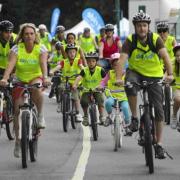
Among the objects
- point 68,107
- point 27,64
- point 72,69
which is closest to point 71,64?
point 72,69

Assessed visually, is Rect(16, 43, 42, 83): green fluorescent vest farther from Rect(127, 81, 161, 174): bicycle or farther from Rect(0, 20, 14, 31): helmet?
Rect(0, 20, 14, 31): helmet

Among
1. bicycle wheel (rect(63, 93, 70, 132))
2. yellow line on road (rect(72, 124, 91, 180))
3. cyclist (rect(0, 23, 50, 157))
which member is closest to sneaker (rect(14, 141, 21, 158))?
cyclist (rect(0, 23, 50, 157))

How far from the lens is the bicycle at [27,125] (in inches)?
457

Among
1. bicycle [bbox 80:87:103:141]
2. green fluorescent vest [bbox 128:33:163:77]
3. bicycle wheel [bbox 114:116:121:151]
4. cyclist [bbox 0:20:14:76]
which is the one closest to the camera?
green fluorescent vest [bbox 128:33:163:77]

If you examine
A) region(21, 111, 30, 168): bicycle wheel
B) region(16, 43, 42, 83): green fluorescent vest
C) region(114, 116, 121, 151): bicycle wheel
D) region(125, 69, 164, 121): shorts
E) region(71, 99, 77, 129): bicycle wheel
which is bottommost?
region(71, 99, 77, 129): bicycle wheel

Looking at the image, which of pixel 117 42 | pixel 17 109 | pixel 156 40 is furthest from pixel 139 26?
pixel 117 42

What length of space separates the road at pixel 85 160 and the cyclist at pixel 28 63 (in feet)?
2.31

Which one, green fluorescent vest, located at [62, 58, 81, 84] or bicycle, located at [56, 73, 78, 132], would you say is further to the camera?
green fluorescent vest, located at [62, 58, 81, 84]

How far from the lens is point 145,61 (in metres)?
11.7

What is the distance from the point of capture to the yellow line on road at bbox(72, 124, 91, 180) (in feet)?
36.7

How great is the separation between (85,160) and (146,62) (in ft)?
5.82

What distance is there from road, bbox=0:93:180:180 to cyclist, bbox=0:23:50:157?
0.71m

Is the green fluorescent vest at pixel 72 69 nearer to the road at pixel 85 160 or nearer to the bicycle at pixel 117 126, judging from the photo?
the road at pixel 85 160

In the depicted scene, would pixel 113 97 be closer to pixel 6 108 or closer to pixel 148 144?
pixel 6 108
